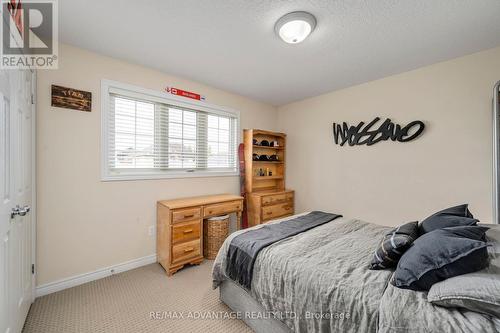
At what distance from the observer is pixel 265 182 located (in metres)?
4.07

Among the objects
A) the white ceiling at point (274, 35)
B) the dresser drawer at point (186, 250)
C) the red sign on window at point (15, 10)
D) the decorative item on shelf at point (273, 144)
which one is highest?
the white ceiling at point (274, 35)

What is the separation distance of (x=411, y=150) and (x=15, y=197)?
12.6 feet

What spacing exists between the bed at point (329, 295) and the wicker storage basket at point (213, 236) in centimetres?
95

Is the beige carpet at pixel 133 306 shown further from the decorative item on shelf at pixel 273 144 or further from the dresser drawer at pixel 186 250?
the decorative item on shelf at pixel 273 144

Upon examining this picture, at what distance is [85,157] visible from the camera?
2213 millimetres

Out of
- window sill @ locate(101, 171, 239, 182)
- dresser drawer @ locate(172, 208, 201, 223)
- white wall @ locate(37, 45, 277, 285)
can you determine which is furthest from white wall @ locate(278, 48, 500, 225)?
white wall @ locate(37, 45, 277, 285)

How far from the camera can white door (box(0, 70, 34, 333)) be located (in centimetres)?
113

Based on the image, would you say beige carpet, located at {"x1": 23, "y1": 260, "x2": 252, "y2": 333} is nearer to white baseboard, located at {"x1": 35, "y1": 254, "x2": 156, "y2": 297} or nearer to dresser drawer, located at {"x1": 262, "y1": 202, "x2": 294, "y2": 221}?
white baseboard, located at {"x1": 35, "y1": 254, "x2": 156, "y2": 297}

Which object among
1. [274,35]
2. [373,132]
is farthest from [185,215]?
[373,132]

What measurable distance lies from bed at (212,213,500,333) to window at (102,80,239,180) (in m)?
1.59

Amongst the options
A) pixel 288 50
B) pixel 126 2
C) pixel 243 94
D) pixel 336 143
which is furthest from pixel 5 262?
pixel 336 143

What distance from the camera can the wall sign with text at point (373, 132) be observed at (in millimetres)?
2600

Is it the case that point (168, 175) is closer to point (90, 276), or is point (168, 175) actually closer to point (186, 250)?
point (186, 250)

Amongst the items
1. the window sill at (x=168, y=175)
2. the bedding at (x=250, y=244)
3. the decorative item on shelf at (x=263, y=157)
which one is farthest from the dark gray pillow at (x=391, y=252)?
the decorative item on shelf at (x=263, y=157)
